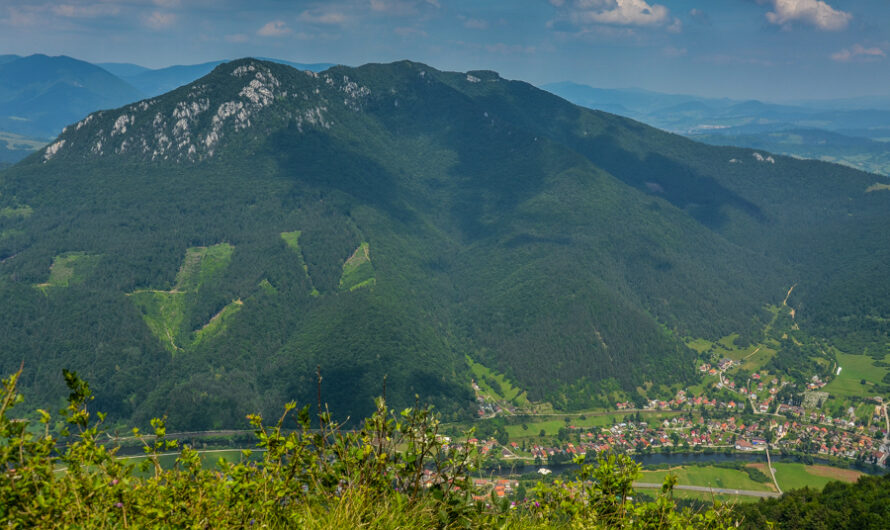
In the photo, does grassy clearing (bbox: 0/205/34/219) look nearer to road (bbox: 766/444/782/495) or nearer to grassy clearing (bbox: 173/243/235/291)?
grassy clearing (bbox: 173/243/235/291)

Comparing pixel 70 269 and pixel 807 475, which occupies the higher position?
pixel 70 269

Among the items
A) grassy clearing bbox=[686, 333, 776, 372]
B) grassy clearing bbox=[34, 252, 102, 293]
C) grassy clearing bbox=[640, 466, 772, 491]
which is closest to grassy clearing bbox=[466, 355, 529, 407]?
grassy clearing bbox=[640, 466, 772, 491]

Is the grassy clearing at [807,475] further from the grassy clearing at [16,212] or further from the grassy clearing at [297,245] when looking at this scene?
the grassy clearing at [16,212]

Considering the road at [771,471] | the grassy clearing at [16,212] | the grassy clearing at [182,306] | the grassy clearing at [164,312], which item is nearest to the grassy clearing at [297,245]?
the grassy clearing at [182,306]

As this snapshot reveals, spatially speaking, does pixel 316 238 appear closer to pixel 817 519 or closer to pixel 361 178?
pixel 361 178

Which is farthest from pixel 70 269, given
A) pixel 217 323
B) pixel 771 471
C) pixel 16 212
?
pixel 771 471

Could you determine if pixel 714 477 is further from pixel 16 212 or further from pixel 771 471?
pixel 16 212
